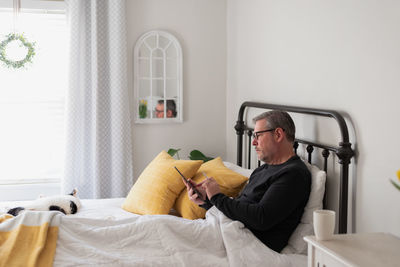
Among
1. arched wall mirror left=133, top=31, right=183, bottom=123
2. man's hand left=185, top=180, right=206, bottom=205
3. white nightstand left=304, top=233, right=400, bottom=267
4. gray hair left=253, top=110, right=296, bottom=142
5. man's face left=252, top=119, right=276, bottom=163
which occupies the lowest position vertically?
white nightstand left=304, top=233, right=400, bottom=267

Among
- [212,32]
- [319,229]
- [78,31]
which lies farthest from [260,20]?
[319,229]

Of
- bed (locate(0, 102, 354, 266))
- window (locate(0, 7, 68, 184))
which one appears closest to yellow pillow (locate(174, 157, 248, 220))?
bed (locate(0, 102, 354, 266))

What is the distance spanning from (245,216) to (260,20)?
171cm

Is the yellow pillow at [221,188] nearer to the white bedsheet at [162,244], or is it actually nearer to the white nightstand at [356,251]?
the white bedsheet at [162,244]


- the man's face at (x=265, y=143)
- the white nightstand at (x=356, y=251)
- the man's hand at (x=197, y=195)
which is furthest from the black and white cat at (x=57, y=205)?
the white nightstand at (x=356, y=251)

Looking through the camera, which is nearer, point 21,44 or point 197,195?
point 197,195

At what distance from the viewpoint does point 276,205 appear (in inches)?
90.9

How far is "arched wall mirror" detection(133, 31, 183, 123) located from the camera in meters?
4.25

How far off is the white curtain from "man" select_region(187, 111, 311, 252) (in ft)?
5.31

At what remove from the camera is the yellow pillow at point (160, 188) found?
3008mm

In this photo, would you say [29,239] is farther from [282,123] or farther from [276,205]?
[282,123]

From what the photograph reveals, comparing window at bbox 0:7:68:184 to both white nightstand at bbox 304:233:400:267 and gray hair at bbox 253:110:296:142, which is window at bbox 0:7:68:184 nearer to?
gray hair at bbox 253:110:296:142

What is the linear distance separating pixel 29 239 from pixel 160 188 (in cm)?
96

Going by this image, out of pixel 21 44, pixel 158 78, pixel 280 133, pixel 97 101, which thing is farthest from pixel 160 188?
pixel 21 44
